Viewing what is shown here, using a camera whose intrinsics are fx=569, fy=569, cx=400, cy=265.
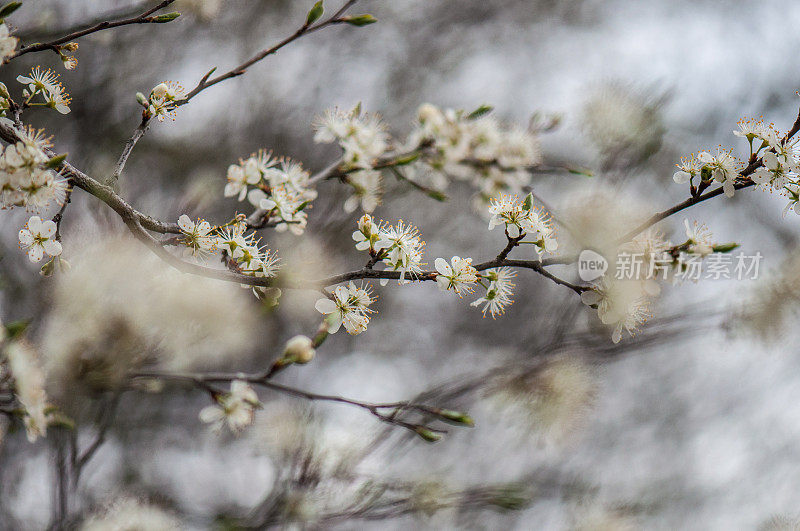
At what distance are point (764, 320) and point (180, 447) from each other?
2263mm

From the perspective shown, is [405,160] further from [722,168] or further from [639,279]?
[722,168]

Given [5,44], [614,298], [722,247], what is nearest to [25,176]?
[5,44]

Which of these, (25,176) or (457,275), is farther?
(457,275)

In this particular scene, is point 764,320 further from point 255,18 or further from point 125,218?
point 255,18

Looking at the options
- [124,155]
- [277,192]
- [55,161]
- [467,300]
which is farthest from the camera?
[467,300]

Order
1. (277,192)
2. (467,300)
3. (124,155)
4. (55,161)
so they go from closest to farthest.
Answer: (55,161), (124,155), (277,192), (467,300)

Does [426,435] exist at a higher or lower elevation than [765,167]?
lower

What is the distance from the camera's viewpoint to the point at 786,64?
109 inches

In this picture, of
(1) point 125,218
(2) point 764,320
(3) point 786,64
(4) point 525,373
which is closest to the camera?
(1) point 125,218

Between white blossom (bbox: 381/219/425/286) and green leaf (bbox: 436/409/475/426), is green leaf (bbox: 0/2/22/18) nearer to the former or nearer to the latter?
white blossom (bbox: 381/219/425/286)

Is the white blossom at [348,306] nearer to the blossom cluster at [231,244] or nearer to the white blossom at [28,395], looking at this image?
the blossom cluster at [231,244]

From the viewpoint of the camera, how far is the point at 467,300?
2.89m

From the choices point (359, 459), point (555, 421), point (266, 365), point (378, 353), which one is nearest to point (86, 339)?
point (359, 459)

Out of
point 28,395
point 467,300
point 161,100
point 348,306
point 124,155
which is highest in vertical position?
point 467,300
